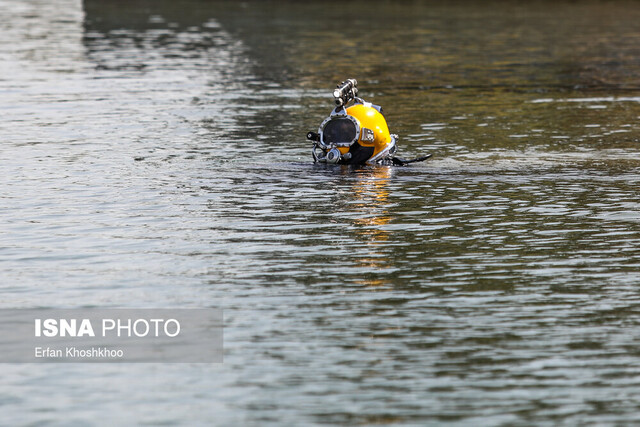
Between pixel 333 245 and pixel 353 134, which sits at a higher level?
pixel 353 134

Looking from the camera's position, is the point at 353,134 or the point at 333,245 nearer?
the point at 333,245

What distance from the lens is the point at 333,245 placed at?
15.2m

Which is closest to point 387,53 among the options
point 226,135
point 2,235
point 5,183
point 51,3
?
point 226,135

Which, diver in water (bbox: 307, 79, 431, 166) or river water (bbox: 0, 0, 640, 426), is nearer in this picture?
river water (bbox: 0, 0, 640, 426)

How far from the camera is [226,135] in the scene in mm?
25609

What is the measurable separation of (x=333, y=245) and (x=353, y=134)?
19.0ft

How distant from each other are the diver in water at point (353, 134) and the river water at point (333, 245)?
43 cm

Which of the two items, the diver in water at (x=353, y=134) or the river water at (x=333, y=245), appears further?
the diver in water at (x=353, y=134)

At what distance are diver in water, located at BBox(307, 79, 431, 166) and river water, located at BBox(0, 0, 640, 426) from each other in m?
0.43

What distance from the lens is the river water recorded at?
10.2 m

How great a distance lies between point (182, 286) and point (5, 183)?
7823 mm

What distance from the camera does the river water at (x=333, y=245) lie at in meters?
10.2

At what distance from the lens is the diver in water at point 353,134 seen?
20.6 m

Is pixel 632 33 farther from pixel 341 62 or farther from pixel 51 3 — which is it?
pixel 51 3
